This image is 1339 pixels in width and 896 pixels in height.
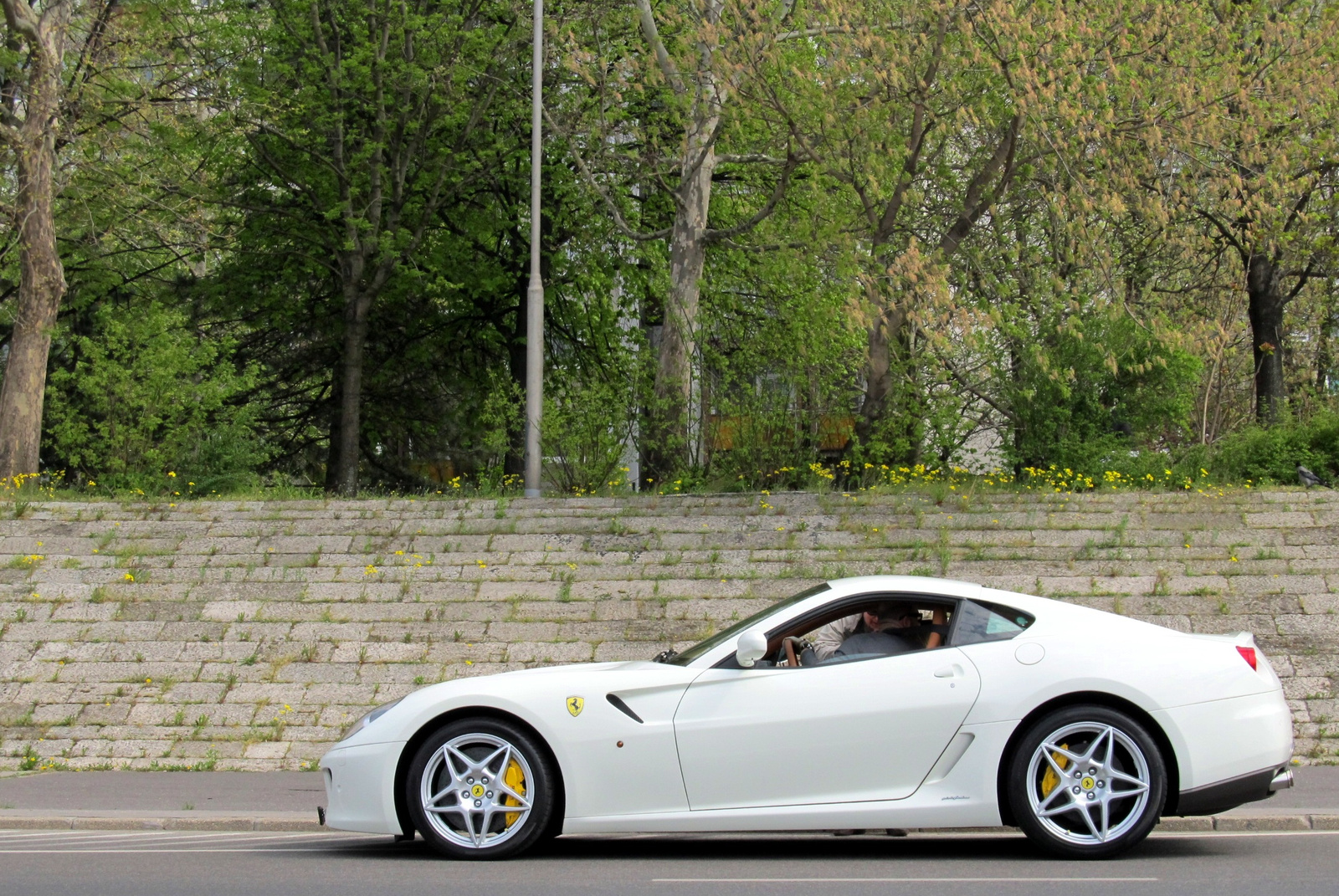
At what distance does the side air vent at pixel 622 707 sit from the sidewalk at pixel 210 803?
9.09 ft

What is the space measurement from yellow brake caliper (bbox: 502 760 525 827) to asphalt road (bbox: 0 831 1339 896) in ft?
0.70

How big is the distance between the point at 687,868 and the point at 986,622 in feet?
6.11

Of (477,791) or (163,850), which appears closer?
(477,791)

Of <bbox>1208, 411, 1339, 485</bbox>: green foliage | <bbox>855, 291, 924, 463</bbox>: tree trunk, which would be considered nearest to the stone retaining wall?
<bbox>1208, 411, 1339, 485</bbox>: green foliage

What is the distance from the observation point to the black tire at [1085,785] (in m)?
6.21

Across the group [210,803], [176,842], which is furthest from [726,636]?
[210,803]

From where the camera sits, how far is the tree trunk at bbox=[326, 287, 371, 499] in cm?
2459

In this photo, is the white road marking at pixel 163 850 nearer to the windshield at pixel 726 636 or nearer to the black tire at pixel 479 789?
the black tire at pixel 479 789

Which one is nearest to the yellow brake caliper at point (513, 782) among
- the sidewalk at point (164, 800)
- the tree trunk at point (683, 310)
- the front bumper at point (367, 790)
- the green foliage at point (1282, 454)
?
the front bumper at point (367, 790)

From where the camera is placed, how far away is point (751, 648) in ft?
20.4

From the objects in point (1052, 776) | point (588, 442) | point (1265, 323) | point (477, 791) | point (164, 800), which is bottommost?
point (164, 800)

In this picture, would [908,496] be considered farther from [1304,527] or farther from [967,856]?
[967,856]

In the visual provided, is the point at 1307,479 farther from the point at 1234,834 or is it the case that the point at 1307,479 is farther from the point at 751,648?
the point at 751,648

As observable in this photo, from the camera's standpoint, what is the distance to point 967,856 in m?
6.61
